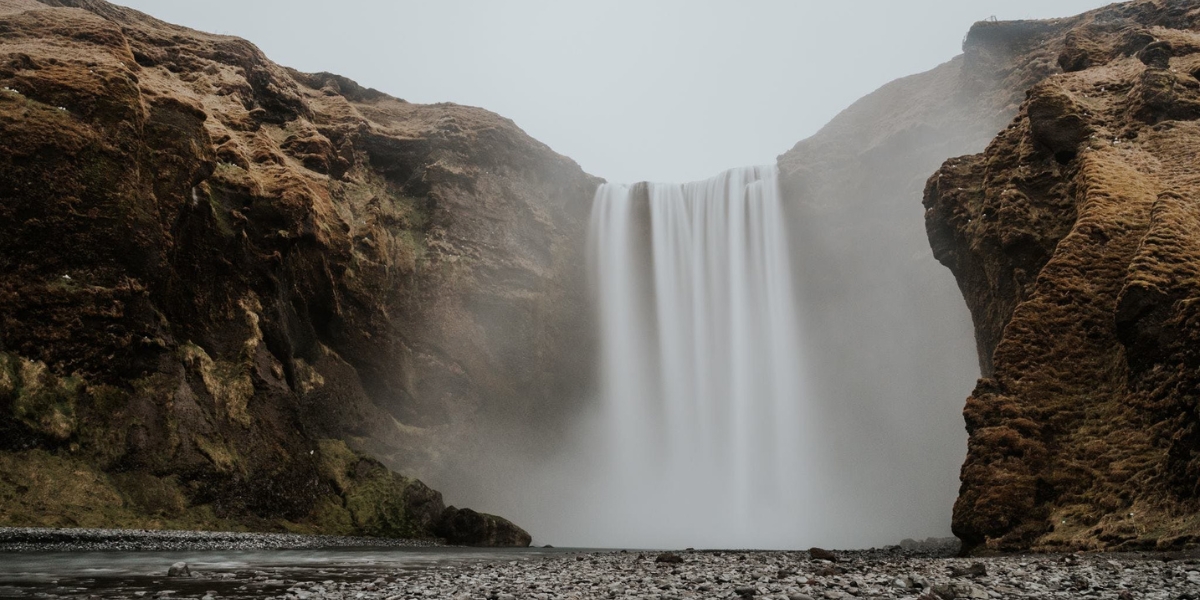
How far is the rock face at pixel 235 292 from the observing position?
25.0 metres

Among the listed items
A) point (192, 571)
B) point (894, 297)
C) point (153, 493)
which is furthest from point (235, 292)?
point (894, 297)

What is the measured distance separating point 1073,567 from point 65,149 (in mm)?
31174

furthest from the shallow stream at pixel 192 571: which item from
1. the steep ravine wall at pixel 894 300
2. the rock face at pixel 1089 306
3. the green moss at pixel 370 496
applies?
the steep ravine wall at pixel 894 300

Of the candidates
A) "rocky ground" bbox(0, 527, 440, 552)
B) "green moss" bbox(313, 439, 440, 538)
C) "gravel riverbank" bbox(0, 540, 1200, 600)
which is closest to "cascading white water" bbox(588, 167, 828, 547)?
"green moss" bbox(313, 439, 440, 538)

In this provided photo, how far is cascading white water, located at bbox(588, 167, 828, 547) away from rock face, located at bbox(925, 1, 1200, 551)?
2251 cm

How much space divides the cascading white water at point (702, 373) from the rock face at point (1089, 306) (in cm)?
2251

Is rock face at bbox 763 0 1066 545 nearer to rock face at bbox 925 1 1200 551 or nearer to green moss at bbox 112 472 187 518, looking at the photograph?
rock face at bbox 925 1 1200 551

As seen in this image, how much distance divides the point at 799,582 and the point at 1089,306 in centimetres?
1187

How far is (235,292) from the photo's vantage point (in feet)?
104

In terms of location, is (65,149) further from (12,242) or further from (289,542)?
(289,542)

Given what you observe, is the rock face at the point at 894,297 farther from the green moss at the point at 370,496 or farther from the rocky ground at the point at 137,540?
the rocky ground at the point at 137,540

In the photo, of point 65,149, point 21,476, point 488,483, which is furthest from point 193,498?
point 488,483

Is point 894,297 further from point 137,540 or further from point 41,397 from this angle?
point 41,397

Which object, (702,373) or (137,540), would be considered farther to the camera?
(702,373)
